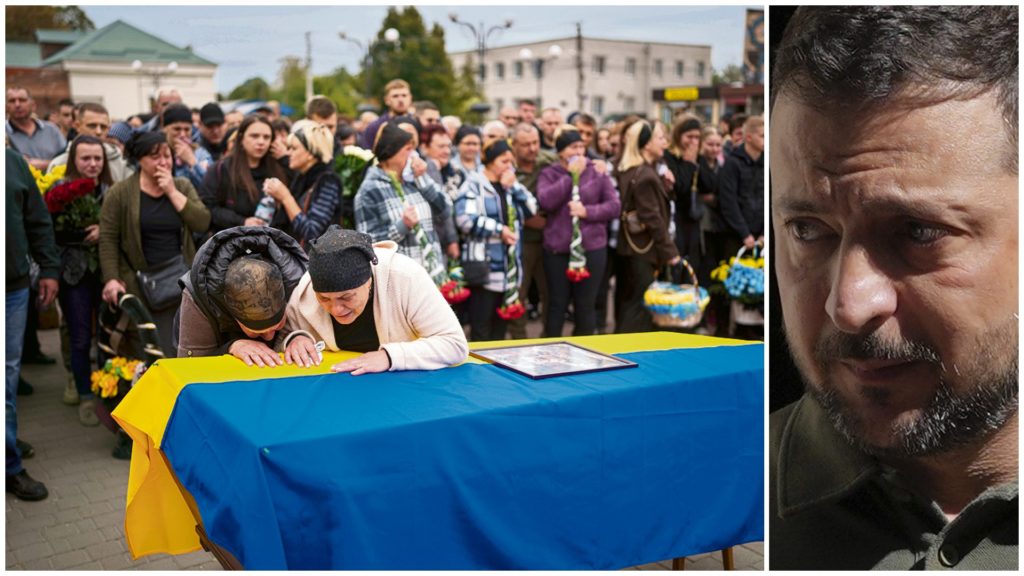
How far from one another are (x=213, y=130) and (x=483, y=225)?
8.70 ft

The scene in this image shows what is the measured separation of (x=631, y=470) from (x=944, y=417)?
3.15 feet

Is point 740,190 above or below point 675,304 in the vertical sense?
above

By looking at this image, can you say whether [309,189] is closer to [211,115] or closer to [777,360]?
[211,115]

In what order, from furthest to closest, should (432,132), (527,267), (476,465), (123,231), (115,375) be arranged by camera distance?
(527,267) < (432,132) < (123,231) < (115,375) < (476,465)

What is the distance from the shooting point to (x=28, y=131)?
22.9 feet

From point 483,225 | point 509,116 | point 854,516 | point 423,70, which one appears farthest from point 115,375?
point 423,70

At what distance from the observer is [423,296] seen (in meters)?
2.86

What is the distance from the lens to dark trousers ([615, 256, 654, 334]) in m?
6.26

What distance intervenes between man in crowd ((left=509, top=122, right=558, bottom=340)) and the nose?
4009 mm

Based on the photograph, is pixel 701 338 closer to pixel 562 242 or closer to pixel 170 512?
pixel 170 512

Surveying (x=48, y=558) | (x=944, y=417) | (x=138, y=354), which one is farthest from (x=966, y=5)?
(x=138, y=354)

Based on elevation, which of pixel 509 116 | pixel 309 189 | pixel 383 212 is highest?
pixel 509 116

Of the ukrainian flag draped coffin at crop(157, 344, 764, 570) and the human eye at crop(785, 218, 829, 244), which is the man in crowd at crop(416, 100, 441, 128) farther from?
the human eye at crop(785, 218, 829, 244)

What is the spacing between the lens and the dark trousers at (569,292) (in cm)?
601
